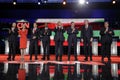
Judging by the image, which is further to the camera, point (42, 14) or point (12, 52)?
point (42, 14)

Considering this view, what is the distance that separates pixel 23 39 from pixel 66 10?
675 centimetres

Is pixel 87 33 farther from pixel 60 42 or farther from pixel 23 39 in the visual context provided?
pixel 23 39

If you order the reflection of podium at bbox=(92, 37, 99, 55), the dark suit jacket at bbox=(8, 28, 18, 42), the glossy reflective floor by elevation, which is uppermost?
the dark suit jacket at bbox=(8, 28, 18, 42)

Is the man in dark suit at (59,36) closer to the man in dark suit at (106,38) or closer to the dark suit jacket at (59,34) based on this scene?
the dark suit jacket at (59,34)

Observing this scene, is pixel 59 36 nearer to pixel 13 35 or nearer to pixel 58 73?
pixel 13 35

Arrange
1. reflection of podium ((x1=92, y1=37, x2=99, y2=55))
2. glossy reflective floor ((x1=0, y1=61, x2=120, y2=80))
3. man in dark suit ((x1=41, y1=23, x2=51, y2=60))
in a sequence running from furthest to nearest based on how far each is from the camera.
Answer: reflection of podium ((x1=92, y1=37, x2=99, y2=55)) → man in dark suit ((x1=41, y1=23, x2=51, y2=60)) → glossy reflective floor ((x1=0, y1=61, x2=120, y2=80))

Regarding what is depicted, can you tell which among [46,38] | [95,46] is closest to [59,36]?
[46,38]

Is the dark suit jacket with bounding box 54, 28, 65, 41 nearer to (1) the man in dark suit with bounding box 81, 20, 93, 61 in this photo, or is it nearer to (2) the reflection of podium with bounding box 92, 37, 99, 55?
(1) the man in dark suit with bounding box 81, 20, 93, 61

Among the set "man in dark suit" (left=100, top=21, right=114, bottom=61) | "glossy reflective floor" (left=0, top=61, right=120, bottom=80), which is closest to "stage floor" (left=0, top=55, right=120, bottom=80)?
"glossy reflective floor" (left=0, top=61, right=120, bottom=80)

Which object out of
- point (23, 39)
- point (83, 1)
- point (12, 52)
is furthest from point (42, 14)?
point (23, 39)

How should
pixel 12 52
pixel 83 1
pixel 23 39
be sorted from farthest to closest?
1. pixel 83 1
2. pixel 12 52
3. pixel 23 39

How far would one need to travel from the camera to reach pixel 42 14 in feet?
49.9

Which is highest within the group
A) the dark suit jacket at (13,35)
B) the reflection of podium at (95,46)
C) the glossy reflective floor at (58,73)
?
the dark suit jacket at (13,35)

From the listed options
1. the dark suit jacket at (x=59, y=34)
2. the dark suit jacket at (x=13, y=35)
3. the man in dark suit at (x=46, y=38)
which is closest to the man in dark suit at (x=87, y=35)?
the dark suit jacket at (x=59, y=34)
